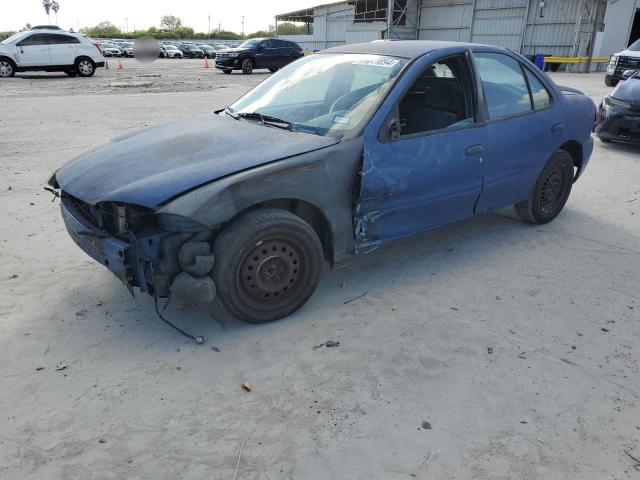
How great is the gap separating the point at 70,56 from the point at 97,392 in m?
19.7

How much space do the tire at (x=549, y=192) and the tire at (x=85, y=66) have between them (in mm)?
19229

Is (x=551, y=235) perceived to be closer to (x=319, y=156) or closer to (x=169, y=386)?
(x=319, y=156)

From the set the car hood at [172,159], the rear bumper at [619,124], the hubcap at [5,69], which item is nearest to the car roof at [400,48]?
the car hood at [172,159]

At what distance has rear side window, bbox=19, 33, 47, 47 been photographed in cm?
1811

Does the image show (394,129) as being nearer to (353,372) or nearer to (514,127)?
(514,127)

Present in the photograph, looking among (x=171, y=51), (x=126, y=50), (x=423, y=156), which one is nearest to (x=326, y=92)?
(x=423, y=156)

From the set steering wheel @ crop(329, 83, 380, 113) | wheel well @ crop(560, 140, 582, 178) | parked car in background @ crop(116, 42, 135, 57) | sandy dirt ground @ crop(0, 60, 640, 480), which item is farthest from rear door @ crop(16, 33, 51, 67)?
parked car in background @ crop(116, 42, 135, 57)

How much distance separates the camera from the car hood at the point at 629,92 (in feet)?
26.0

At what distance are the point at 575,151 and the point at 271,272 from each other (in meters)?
3.56

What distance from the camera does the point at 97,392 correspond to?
259 cm

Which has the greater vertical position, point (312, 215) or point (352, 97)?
point (352, 97)

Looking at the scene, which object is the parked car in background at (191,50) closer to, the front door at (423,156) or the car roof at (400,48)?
the car roof at (400,48)

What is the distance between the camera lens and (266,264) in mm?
3115

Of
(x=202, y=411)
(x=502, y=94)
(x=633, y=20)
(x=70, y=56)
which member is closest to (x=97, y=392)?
(x=202, y=411)
